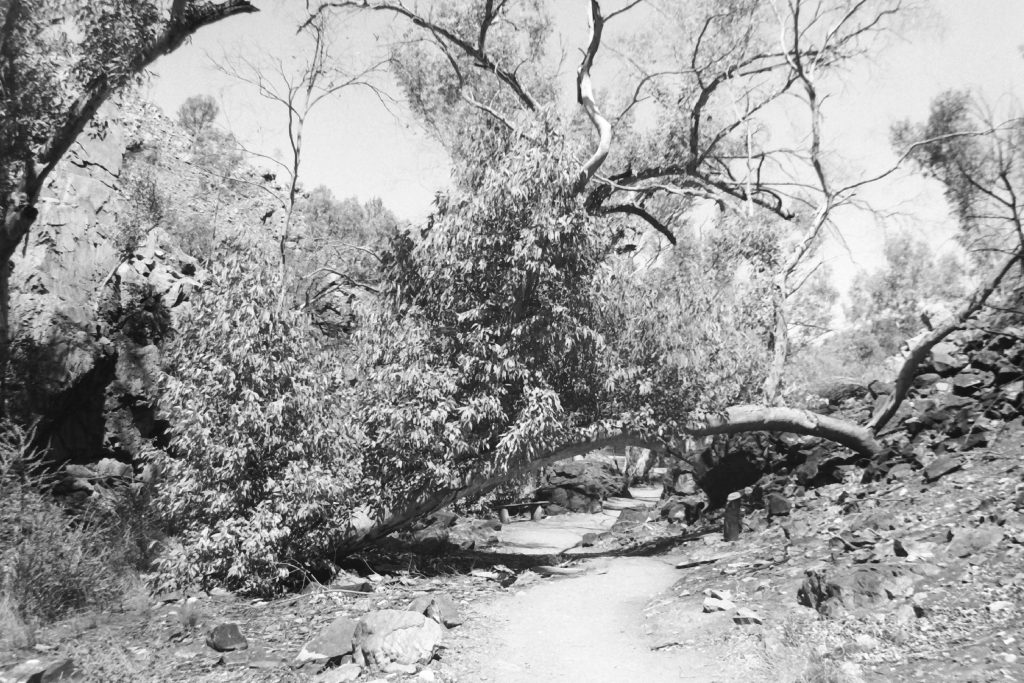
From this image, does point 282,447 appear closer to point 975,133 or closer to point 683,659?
point 683,659

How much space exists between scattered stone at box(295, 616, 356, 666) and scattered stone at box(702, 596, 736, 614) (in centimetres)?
412

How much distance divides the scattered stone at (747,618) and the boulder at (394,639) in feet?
10.6

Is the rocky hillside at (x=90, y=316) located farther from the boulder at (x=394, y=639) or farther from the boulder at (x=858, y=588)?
the boulder at (x=858, y=588)

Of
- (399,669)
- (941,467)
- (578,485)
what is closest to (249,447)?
(399,669)

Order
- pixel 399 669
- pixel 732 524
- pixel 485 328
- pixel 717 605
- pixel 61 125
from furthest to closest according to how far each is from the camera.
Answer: pixel 732 524, pixel 61 125, pixel 485 328, pixel 717 605, pixel 399 669

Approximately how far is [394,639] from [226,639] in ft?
5.95

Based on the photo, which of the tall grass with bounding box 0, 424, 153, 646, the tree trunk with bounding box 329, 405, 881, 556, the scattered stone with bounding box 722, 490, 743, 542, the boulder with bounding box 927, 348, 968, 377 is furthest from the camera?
the boulder with bounding box 927, 348, 968, 377

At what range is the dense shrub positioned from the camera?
9.13 meters

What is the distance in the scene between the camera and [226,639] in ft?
22.4

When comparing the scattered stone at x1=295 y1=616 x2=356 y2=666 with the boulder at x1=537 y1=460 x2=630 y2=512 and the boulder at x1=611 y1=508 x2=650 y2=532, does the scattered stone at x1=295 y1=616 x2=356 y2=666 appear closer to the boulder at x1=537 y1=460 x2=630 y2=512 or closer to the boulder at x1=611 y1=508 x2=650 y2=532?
the boulder at x1=611 y1=508 x2=650 y2=532

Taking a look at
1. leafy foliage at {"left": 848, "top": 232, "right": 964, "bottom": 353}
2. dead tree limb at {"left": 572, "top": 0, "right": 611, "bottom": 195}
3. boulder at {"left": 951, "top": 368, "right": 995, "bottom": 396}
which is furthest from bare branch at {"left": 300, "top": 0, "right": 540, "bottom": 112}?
leafy foliage at {"left": 848, "top": 232, "right": 964, "bottom": 353}

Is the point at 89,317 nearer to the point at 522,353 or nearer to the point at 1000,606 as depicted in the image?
the point at 522,353

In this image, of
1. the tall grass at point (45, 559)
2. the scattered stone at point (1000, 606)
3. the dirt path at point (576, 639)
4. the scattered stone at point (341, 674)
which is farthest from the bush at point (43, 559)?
the scattered stone at point (1000, 606)

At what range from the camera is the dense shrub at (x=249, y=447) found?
913 cm
